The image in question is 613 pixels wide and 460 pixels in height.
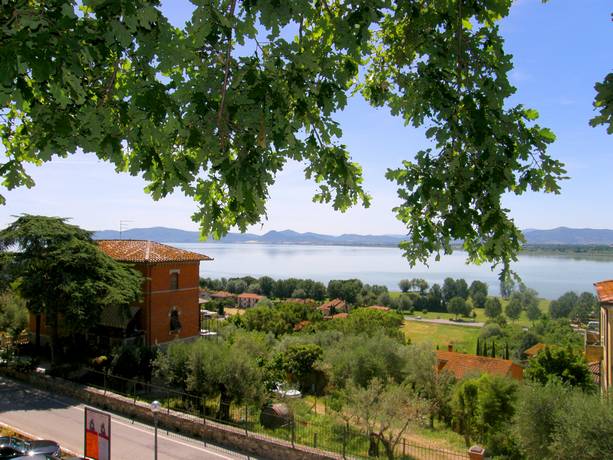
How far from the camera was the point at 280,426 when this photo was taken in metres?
18.1

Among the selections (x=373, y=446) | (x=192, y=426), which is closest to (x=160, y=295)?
(x=192, y=426)

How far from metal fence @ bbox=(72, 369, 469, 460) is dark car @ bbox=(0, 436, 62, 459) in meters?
4.62

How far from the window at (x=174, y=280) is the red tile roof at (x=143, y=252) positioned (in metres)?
0.98

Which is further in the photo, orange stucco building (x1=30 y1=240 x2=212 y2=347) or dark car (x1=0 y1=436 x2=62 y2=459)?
orange stucco building (x1=30 y1=240 x2=212 y2=347)

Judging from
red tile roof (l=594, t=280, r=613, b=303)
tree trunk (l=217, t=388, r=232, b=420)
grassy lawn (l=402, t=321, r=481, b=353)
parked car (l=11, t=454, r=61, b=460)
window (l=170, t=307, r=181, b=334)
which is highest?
red tile roof (l=594, t=280, r=613, b=303)

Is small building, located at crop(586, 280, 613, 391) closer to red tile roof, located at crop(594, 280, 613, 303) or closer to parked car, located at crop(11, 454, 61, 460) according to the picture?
red tile roof, located at crop(594, 280, 613, 303)

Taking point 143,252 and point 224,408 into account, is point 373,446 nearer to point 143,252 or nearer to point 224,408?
point 224,408

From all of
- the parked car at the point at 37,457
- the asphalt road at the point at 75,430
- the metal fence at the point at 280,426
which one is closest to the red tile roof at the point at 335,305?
the metal fence at the point at 280,426

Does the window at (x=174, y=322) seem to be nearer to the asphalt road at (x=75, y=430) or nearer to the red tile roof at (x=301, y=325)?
the asphalt road at (x=75, y=430)

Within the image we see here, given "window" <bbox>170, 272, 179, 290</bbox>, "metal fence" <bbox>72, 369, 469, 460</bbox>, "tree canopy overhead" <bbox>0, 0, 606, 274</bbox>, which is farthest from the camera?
"window" <bbox>170, 272, 179, 290</bbox>

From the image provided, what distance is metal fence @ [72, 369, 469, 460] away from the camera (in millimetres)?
15677

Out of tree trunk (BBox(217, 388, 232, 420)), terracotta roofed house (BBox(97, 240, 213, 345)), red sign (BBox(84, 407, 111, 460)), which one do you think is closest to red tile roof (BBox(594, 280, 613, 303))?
tree trunk (BBox(217, 388, 232, 420))

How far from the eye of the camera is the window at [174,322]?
28.9 m

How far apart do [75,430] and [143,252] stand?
549 inches
